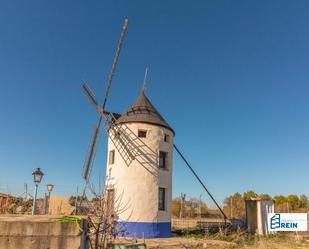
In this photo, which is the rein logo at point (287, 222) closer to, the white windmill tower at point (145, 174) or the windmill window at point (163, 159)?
the white windmill tower at point (145, 174)

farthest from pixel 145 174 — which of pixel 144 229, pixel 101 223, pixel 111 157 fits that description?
pixel 101 223

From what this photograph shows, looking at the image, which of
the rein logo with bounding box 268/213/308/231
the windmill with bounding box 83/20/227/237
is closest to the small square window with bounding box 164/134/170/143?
the windmill with bounding box 83/20/227/237

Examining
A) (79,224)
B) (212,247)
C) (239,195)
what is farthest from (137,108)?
(239,195)

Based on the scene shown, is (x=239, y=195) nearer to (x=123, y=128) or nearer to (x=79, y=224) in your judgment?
(x=123, y=128)

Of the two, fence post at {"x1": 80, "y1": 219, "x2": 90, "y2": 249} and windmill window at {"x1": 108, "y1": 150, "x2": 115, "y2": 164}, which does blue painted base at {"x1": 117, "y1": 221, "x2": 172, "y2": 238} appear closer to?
windmill window at {"x1": 108, "y1": 150, "x2": 115, "y2": 164}

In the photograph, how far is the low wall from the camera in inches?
228

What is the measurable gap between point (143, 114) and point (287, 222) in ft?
35.8

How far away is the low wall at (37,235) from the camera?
5793 mm

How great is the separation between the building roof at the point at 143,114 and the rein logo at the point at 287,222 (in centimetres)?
821

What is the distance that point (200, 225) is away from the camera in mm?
23609

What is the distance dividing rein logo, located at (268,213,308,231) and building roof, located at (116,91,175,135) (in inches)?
323

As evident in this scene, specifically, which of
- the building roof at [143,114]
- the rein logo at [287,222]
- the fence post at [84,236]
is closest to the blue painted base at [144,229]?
the building roof at [143,114]

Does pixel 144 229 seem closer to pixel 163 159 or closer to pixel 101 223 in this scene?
pixel 163 159

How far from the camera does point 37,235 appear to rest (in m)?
5.84
